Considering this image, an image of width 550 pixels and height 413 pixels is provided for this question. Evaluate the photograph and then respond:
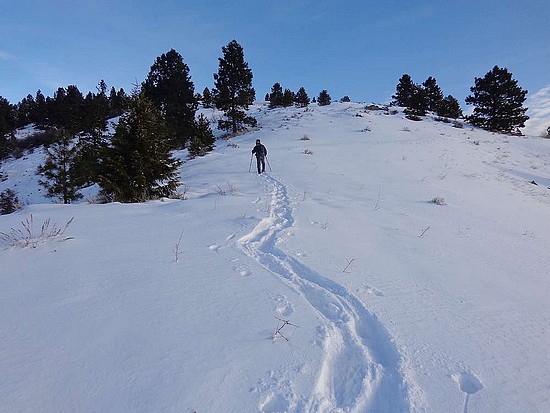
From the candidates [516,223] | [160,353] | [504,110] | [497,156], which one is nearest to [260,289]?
[160,353]

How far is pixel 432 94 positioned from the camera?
39.5 meters

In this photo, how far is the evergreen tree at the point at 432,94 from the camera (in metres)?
38.7

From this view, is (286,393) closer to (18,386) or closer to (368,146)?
(18,386)

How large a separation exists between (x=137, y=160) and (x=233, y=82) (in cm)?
2066

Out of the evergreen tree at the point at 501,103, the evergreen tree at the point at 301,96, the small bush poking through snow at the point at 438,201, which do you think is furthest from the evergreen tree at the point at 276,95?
the small bush poking through snow at the point at 438,201

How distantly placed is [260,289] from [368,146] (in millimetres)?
15168

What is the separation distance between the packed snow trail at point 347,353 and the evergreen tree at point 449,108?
41.5 meters

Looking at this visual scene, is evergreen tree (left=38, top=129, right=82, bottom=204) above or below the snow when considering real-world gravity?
below

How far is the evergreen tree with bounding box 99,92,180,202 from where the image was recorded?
29.6ft

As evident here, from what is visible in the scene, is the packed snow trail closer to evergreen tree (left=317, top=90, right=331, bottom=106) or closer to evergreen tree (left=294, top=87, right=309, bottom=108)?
evergreen tree (left=317, top=90, right=331, bottom=106)

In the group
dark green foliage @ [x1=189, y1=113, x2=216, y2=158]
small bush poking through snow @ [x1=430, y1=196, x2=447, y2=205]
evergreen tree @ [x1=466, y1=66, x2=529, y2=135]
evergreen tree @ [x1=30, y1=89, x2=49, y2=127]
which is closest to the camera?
small bush poking through snow @ [x1=430, y1=196, x2=447, y2=205]

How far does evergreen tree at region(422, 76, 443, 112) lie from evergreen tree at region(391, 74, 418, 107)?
5.27 feet

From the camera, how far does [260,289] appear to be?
10.6ft

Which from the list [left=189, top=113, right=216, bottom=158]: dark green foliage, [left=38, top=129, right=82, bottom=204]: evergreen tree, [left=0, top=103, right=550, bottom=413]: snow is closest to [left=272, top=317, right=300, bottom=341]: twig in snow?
[left=0, top=103, right=550, bottom=413]: snow
